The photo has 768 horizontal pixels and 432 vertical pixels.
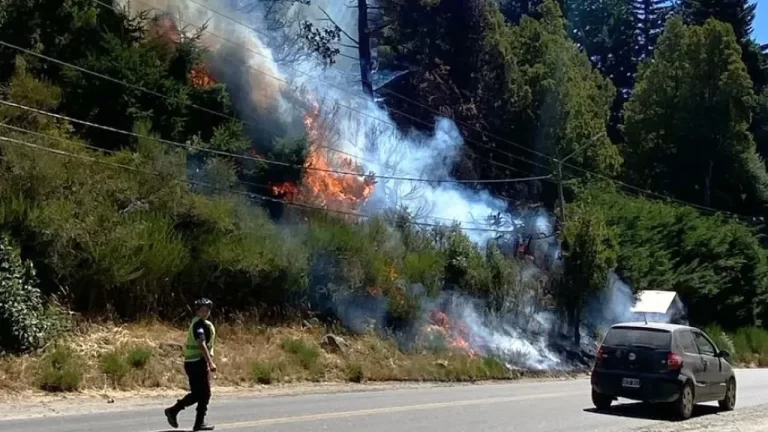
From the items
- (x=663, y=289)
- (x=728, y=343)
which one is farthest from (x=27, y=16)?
(x=728, y=343)

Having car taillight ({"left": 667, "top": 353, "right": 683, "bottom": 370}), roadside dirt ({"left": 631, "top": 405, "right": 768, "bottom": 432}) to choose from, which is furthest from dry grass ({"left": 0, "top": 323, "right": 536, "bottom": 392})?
roadside dirt ({"left": 631, "top": 405, "right": 768, "bottom": 432})

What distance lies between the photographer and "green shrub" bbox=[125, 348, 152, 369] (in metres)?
23.3

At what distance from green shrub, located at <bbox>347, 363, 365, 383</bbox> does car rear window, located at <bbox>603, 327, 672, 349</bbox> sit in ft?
35.8

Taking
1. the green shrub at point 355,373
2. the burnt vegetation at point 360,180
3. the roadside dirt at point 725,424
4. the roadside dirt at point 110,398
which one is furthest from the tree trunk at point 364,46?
the roadside dirt at point 725,424

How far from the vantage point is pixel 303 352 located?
92.5ft

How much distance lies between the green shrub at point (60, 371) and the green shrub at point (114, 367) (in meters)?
0.55

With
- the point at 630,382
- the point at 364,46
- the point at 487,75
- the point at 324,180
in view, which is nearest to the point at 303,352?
the point at 324,180

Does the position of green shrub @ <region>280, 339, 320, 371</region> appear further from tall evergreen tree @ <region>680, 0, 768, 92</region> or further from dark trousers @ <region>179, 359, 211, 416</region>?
tall evergreen tree @ <region>680, 0, 768, 92</region>

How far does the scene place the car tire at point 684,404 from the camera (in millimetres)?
17625

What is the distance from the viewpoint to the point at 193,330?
13992 mm

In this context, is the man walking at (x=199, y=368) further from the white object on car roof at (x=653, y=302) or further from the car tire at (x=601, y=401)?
the white object on car roof at (x=653, y=302)

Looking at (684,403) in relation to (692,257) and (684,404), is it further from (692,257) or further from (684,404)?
(692,257)

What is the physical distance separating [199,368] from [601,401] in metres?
8.35

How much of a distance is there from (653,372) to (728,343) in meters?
35.9
